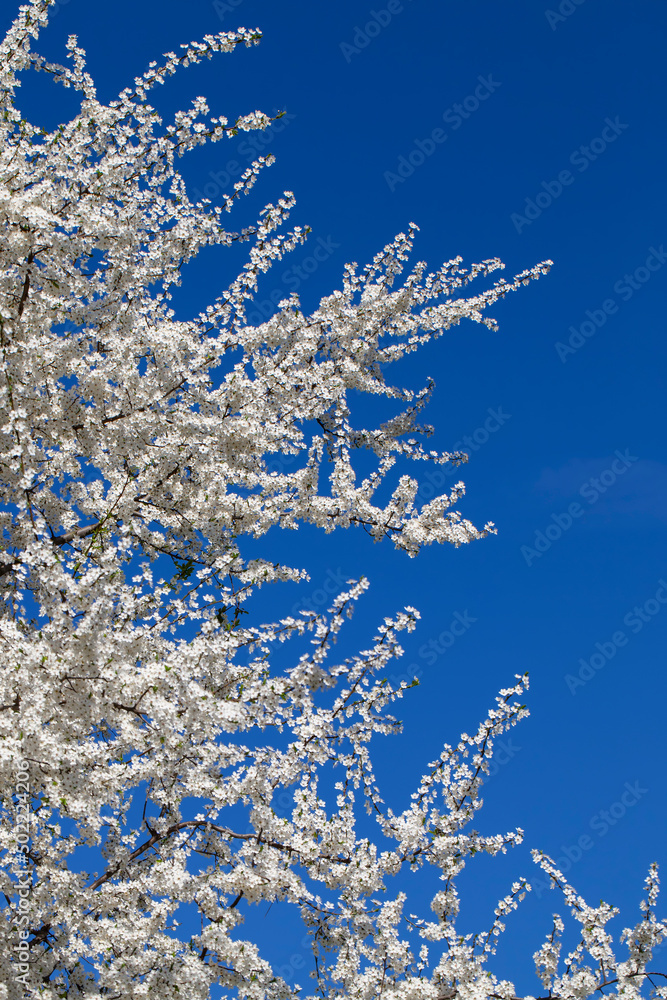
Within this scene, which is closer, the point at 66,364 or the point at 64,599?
the point at 64,599

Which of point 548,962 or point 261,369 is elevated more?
point 261,369

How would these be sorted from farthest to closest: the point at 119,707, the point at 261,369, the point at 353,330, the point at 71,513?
the point at 353,330 → the point at 261,369 → the point at 71,513 → the point at 119,707

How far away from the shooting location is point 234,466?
28.0ft

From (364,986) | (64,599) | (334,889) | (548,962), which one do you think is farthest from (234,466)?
(548,962)

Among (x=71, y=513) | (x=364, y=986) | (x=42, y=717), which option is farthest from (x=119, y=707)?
(x=364, y=986)

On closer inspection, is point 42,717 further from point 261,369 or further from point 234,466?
point 261,369

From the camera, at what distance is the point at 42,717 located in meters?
5.74

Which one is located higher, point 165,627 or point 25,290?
point 25,290

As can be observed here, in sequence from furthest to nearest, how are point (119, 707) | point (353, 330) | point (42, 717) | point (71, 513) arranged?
point (353, 330) → point (71, 513) → point (119, 707) → point (42, 717)

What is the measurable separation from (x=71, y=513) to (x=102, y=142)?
3.96m

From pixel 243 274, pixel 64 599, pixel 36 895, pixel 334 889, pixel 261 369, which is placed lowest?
pixel 334 889

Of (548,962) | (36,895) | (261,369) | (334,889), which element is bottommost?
(548,962)

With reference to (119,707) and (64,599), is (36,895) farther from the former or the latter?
(64,599)

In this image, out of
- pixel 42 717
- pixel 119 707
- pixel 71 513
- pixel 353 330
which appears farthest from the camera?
pixel 353 330
